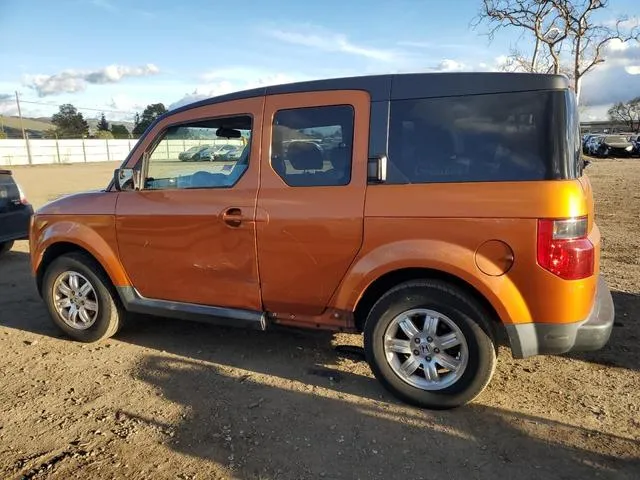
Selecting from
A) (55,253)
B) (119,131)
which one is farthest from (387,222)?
(119,131)

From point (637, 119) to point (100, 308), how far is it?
11141 centimetres

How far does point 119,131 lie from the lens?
7081 cm

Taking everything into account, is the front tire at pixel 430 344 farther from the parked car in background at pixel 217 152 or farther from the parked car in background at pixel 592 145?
the parked car in background at pixel 592 145

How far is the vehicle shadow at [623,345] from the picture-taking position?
155 inches

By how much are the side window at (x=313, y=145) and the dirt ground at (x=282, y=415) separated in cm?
147

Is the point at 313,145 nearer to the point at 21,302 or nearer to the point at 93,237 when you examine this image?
the point at 93,237

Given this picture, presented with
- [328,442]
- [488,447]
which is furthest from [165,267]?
[488,447]

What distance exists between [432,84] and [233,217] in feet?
5.33

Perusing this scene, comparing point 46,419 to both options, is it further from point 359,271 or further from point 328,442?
point 359,271

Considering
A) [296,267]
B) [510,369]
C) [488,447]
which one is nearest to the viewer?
[488,447]

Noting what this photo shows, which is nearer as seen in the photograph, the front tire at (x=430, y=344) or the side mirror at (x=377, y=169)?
the front tire at (x=430, y=344)

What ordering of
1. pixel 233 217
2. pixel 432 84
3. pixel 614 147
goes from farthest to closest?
pixel 614 147
pixel 233 217
pixel 432 84

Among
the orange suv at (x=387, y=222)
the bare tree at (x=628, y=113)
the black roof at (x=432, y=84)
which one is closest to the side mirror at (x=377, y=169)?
the orange suv at (x=387, y=222)

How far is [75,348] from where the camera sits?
4.51 m
